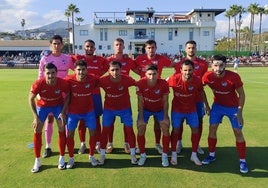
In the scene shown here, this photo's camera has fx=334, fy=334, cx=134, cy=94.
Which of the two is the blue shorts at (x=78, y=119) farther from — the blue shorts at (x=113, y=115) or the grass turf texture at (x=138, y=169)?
the grass turf texture at (x=138, y=169)

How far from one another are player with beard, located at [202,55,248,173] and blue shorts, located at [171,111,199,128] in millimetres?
295

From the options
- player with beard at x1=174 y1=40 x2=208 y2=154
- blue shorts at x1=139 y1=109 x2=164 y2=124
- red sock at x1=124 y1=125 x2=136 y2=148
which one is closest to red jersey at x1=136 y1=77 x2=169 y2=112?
blue shorts at x1=139 y1=109 x2=164 y2=124

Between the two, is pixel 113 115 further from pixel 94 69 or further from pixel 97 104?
pixel 94 69

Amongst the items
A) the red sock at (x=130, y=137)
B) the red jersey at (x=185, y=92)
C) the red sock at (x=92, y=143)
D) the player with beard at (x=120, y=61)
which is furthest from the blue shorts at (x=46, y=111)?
the red jersey at (x=185, y=92)

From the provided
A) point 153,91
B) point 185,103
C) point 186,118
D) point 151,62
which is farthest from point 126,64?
point 186,118

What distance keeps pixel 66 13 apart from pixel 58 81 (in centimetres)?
8038

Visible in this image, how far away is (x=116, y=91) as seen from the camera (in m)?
6.33

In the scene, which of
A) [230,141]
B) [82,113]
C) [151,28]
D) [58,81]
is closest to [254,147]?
[230,141]

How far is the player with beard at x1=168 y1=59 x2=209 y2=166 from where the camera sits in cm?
623

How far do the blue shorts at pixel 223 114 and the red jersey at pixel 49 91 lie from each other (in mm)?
2729

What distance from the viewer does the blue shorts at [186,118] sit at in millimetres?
6301

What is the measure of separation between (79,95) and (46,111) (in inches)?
27.2

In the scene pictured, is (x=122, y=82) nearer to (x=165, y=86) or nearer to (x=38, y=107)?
(x=165, y=86)

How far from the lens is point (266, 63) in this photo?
153 ft
